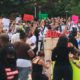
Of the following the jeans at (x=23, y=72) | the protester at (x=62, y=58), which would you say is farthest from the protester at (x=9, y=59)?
the jeans at (x=23, y=72)

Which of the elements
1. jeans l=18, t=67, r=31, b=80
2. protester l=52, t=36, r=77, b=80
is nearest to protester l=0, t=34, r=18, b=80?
protester l=52, t=36, r=77, b=80

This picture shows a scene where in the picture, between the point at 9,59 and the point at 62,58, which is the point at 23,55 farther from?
the point at 9,59

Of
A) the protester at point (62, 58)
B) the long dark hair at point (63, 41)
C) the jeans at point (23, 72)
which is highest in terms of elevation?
the long dark hair at point (63, 41)

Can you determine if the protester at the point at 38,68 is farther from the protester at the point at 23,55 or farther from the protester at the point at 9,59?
the protester at the point at 9,59

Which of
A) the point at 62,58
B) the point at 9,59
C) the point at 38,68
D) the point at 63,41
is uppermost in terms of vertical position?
the point at 63,41

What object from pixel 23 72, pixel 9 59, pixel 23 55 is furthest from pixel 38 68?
pixel 9 59

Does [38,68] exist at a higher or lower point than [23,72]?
higher

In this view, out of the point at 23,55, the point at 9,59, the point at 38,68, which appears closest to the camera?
the point at 9,59

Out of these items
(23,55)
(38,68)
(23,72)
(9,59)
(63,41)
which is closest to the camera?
(9,59)

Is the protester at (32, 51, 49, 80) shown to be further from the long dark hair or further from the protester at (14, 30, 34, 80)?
the long dark hair

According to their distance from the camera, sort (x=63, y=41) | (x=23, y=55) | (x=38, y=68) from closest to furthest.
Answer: (x=63, y=41) → (x=38, y=68) → (x=23, y=55)

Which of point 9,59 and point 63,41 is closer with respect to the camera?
point 9,59

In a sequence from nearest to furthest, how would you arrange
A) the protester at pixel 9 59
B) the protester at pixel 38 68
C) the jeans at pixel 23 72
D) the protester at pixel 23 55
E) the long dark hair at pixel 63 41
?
the protester at pixel 9 59 → the long dark hair at pixel 63 41 → the protester at pixel 38 68 → the protester at pixel 23 55 → the jeans at pixel 23 72

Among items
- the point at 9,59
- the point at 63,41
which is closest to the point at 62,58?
the point at 63,41
